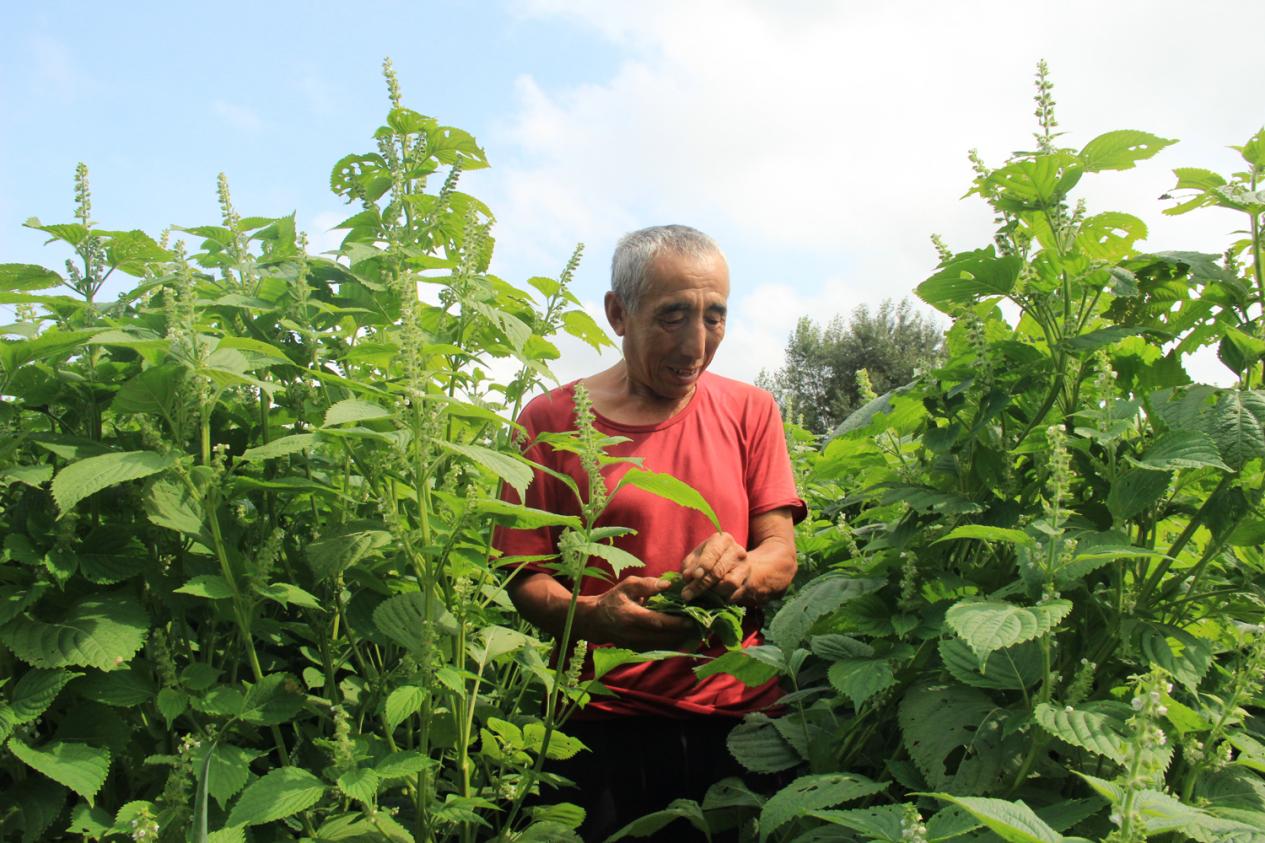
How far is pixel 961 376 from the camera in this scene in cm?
265

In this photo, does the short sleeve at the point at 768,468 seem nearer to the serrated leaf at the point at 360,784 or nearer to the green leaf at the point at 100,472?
the serrated leaf at the point at 360,784

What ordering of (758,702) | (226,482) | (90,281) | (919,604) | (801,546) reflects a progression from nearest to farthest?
(226,482), (919,604), (90,281), (758,702), (801,546)

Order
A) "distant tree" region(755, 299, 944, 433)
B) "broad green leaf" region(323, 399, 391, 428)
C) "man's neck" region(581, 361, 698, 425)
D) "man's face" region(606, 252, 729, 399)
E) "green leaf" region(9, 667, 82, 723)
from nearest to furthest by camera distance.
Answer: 1. "broad green leaf" region(323, 399, 391, 428)
2. "green leaf" region(9, 667, 82, 723)
3. "man's face" region(606, 252, 729, 399)
4. "man's neck" region(581, 361, 698, 425)
5. "distant tree" region(755, 299, 944, 433)

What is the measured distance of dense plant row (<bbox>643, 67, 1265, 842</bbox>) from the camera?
7.32 ft

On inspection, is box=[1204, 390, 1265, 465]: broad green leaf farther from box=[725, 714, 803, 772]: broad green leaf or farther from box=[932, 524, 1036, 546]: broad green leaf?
box=[725, 714, 803, 772]: broad green leaf

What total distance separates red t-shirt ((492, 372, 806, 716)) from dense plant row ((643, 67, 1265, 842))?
12.2 inches

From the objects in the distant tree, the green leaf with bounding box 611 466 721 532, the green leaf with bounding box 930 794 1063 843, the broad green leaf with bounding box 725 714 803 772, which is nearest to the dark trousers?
the broad green leaf with bounding box 725 714 803 772

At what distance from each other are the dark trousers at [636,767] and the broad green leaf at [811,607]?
27.1 inches

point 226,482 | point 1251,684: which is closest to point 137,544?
point 226,482

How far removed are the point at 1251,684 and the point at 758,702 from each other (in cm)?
148

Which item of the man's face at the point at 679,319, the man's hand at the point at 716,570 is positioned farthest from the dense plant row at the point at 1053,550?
the man's face at the point at 679,319

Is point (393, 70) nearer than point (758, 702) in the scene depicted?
Yes

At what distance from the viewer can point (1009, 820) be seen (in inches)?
61.7

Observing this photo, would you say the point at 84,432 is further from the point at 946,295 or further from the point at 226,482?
the point at 946,295
